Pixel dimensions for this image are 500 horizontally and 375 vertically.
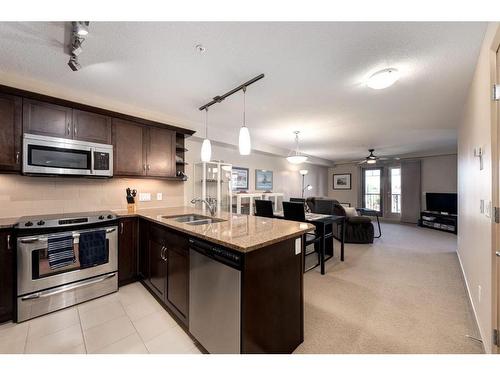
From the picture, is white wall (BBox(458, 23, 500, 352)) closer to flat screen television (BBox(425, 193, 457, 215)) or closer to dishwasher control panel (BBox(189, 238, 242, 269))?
dishwasher control panel (BBox(189, 238, 242, 269))

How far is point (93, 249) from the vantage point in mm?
2273

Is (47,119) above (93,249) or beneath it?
above

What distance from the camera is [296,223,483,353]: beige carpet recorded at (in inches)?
65.6

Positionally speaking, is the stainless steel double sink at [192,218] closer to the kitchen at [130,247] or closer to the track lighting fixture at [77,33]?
the kitchen at [130,247]

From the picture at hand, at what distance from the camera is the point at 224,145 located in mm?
4617

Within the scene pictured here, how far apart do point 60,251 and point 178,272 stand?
131 centimetres

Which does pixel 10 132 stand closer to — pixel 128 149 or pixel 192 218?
pixel 128 149

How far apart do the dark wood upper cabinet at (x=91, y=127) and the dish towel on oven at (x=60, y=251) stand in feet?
3.88

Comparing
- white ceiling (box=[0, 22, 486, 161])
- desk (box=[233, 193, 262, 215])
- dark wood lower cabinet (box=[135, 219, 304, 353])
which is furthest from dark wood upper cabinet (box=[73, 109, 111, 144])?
desk (box=[233, 193, 262, 215])

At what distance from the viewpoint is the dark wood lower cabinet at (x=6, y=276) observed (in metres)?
1.88

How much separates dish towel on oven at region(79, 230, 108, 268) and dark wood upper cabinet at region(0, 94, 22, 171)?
0.97 metres

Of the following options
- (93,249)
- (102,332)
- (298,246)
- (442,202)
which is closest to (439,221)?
(442,202)

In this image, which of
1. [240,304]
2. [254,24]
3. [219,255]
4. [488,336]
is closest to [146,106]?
[254,24]
